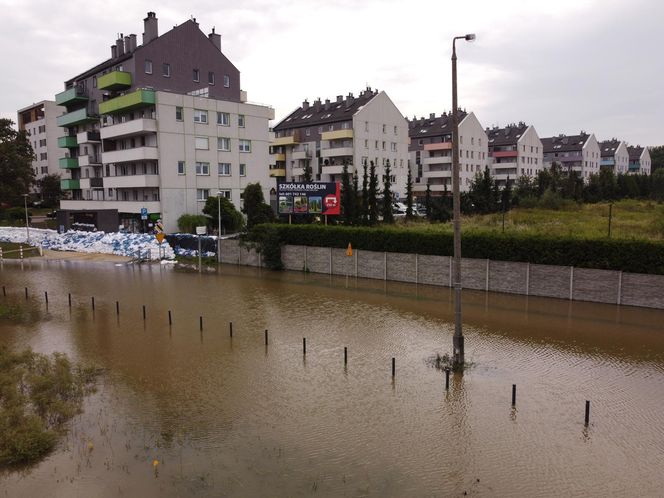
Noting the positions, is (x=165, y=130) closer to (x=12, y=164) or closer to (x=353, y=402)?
(x=12, y=164)

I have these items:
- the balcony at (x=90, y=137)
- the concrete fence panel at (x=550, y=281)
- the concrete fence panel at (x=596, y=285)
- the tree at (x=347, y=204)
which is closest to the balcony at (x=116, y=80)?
the balcony at (x=90, y=137)

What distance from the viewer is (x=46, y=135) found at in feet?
311

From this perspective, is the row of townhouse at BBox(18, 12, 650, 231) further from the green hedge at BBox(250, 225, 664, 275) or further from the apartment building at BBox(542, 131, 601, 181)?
the apartment building at BBox(542, 131, 601, 181)

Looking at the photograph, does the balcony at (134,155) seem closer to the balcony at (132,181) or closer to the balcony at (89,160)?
the balcony at (132,181)

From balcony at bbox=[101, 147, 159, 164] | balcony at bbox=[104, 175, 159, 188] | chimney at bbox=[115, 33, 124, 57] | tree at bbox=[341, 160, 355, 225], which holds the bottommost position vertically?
tree at bbox=[341, 160, 355, 225]

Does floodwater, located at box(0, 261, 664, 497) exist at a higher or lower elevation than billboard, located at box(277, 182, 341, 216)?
lower

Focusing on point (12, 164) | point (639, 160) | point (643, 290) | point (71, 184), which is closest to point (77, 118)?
point (71, 184)

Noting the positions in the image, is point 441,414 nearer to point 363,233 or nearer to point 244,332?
point 244,332

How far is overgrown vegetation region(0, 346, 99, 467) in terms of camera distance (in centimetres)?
1098

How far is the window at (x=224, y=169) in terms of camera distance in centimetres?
5566

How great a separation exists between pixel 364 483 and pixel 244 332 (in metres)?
12.2

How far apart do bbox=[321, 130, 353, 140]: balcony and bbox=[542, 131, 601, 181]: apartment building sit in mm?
58251

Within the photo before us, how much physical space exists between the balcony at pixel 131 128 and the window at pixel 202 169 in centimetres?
526

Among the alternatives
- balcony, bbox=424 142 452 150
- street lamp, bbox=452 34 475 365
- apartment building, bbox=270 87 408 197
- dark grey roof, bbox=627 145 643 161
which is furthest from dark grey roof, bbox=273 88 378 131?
dark grey roof, bbox=627 145 643 161
